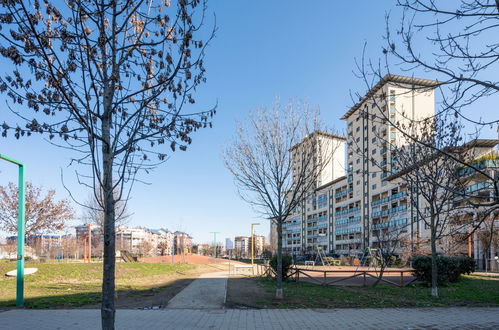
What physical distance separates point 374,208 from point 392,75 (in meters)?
62.3

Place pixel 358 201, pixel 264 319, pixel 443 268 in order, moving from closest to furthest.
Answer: pixel 264 319 → pixel 443 268 → pixel 358 201

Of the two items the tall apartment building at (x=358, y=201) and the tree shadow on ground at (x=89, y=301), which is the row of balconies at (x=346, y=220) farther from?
the tree shadow on ground at (x=89, y=301)

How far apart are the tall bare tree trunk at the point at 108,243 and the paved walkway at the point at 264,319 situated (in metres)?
3.64

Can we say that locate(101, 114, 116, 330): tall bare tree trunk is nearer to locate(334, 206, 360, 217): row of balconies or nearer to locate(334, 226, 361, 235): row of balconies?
Answer: locate(334, 226, 361, 235): row of balconies

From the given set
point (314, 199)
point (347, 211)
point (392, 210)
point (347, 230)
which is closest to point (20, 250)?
point (314, 199)

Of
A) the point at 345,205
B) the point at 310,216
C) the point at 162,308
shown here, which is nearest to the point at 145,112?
the point at 162,308

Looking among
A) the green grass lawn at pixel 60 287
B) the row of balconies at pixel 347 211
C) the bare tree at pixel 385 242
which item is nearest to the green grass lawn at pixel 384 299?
the bare tree at pixel 385 242

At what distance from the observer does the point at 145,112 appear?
187 inches

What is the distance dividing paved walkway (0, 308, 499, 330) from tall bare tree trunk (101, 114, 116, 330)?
3.64m

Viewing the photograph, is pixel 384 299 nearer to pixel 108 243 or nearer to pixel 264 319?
pixel 264 319

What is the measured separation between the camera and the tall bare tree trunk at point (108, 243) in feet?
13.6

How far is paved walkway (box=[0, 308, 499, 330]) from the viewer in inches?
299

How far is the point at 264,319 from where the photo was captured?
8336 millimetres

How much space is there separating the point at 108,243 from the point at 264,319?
527 centimetres
